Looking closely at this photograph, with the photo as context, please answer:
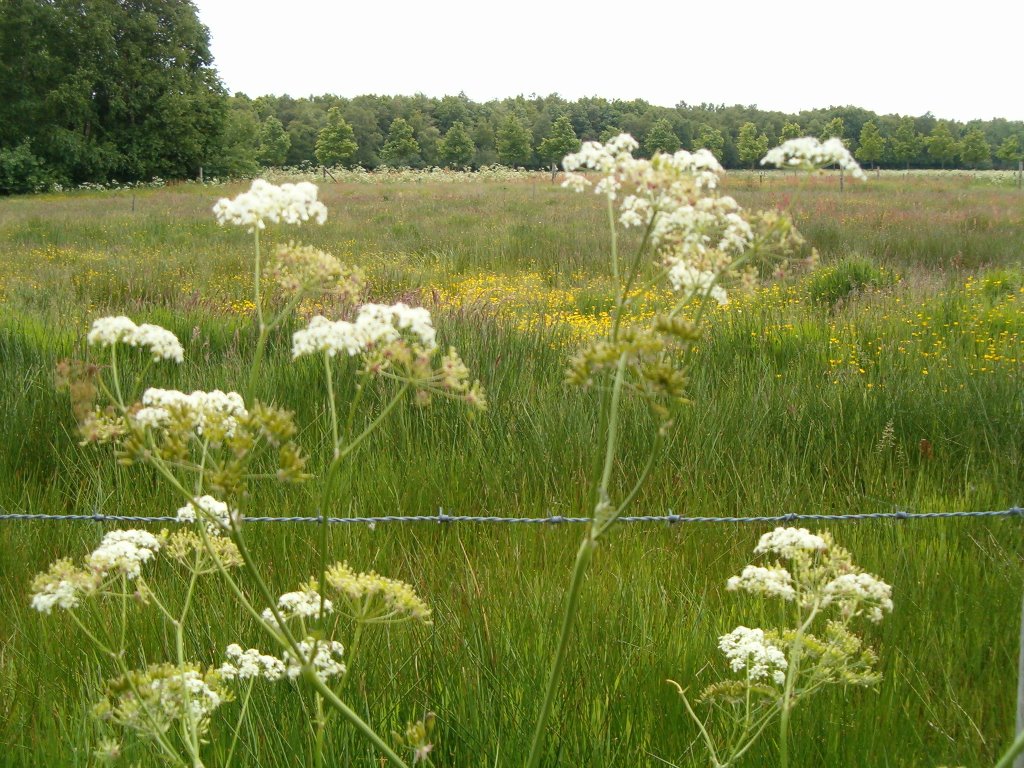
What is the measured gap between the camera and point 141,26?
48.2 m

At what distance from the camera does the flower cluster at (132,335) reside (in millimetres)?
1431

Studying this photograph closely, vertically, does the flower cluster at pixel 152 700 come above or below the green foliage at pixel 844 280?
below

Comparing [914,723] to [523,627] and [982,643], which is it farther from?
[523,627]

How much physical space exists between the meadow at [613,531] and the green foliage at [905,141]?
3158 inches

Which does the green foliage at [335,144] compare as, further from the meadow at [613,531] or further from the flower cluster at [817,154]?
the flower cluster at [817,154]

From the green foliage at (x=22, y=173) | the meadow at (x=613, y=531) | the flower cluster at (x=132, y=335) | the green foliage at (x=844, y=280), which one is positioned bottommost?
the meadow at (x=613, y=531)

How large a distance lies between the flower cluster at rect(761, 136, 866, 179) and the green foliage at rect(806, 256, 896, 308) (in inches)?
311

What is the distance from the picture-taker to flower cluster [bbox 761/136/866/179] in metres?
1.38

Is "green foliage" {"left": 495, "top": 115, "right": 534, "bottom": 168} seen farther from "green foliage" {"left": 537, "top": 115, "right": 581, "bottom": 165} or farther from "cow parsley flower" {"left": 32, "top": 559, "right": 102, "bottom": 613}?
"cow parsley flower" {"left": 32, "top": 559, "right": 102, "bottom": 613}

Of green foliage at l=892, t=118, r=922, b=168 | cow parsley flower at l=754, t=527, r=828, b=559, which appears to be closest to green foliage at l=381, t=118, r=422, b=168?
green foliage at l=892, t=118, r=922, b=168

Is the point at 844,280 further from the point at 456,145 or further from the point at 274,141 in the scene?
the point at 274,141

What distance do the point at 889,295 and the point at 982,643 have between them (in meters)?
6.02

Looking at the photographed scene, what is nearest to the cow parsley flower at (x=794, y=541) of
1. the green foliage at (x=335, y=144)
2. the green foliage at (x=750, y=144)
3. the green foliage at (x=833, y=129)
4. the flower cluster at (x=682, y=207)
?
the flower cluster at (x=682, y=207)

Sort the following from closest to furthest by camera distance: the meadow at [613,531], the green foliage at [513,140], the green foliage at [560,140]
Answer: the meadow at [613,531] < the green foliage at [560,140] < the green foliage at [513,140]
